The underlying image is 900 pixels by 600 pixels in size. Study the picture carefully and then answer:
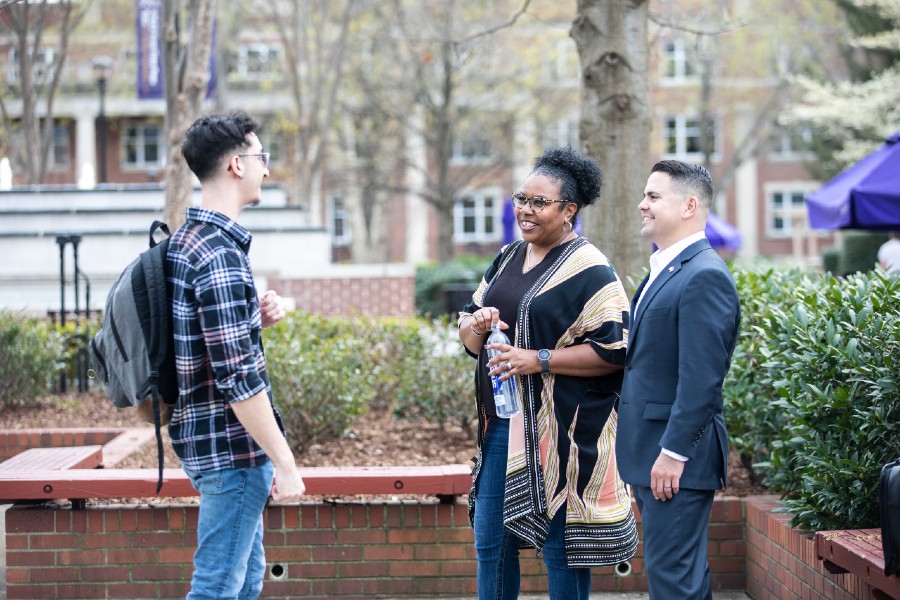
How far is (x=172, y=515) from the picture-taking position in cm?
521

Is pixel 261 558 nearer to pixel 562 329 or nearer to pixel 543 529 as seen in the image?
pixel 543 529

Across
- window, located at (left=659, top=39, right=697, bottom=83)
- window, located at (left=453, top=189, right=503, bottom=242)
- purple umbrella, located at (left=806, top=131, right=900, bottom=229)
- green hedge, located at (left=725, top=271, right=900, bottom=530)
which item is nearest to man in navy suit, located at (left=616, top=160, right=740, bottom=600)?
green hedge, located at (left=725, top=271, right=900, bottom=530)

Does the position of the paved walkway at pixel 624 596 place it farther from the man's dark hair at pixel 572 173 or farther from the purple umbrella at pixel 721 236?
the purple umbrella at pixel 721 236

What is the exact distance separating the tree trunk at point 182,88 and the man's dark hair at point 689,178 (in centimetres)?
624

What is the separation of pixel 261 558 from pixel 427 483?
165 cm

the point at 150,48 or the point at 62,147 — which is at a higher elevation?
the point at 62,147

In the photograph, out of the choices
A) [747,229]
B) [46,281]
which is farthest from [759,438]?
[747,229]

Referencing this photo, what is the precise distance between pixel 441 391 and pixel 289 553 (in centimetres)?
193

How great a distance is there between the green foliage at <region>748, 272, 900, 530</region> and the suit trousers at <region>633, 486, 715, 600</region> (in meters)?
0.90

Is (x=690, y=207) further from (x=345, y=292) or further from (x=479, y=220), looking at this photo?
(x=479, y=220)

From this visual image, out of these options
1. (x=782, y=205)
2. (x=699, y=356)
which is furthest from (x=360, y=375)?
(x=782, y=205)

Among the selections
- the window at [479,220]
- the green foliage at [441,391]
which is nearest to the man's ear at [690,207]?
the green foliage at [441,391]

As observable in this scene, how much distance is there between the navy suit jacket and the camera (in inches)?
133

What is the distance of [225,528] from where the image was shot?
3.23 m
